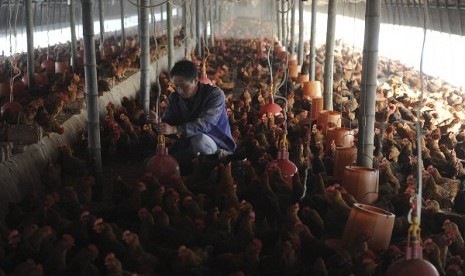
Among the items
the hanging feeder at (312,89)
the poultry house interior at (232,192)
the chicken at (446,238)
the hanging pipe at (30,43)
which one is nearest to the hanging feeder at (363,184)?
the poultry house interior at (232,192)

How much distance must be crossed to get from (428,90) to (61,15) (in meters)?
16.8

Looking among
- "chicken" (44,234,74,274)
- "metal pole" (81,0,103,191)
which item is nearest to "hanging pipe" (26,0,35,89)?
"metal pole" (81,0,103,191)

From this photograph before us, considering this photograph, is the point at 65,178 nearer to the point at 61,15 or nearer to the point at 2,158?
the point at 2,158

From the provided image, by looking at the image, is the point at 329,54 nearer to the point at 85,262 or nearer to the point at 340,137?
the point at 340,137

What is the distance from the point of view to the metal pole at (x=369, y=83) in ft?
18.2

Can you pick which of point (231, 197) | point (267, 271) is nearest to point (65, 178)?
point (231, 197)

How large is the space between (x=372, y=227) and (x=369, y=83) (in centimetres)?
191

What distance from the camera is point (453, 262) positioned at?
13.2 feet

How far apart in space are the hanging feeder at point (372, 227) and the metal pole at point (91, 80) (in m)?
2.50

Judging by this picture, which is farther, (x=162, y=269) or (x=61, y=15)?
(x=61, y=15)

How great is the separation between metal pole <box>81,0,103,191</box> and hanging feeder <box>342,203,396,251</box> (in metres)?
2.50

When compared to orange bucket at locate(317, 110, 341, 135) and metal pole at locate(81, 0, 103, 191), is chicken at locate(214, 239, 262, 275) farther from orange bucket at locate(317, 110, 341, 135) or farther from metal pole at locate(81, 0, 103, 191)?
orange bucket at locate(317, 110, 341, 135)

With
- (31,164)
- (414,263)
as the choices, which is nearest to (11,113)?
(31,164)

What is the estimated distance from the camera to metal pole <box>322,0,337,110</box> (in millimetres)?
8828
